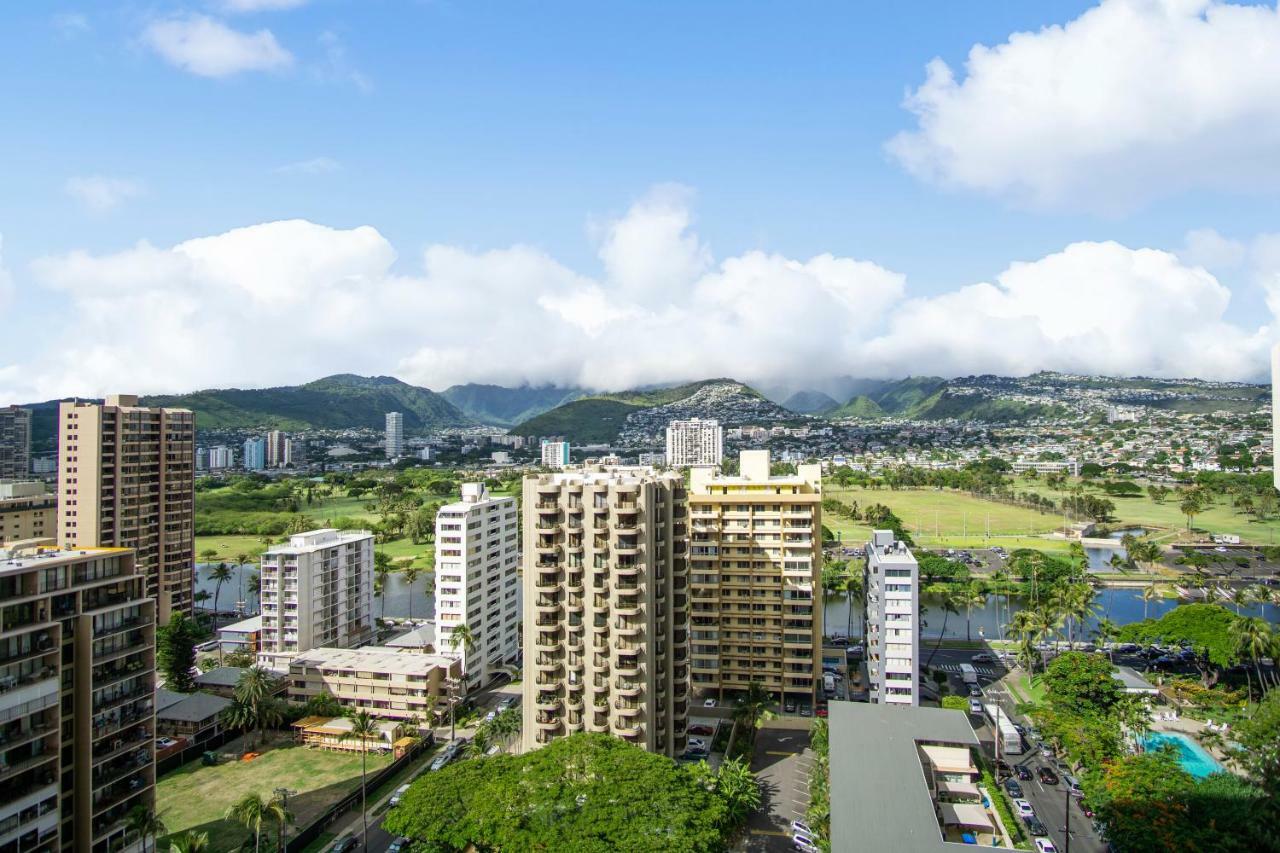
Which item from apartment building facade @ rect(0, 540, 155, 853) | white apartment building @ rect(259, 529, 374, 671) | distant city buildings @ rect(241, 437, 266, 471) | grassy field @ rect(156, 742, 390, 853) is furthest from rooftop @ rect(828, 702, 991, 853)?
distant city buildings @ rect(241, 437, 266, 471)

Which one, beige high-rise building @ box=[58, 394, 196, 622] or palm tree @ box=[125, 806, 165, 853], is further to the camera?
beige high-rise building @ box=[58, 394, 196, 622]

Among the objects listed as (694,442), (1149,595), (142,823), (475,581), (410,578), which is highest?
(694,442)

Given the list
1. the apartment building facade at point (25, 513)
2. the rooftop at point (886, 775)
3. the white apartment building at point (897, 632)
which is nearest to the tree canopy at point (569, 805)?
the rooftop at point (886, 775)

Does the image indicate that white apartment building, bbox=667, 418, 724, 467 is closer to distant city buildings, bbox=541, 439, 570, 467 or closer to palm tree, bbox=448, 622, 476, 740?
distant city buildings, bbox=541, 439, 570, 467

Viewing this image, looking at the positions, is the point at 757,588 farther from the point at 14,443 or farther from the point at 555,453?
the point at 555,453

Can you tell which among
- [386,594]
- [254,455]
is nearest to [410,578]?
[386,594]

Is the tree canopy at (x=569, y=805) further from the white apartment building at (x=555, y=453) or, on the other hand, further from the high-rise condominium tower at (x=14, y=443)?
the white apartment building at (x=555, y=453)

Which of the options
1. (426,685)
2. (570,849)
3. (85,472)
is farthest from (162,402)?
(570,849)
